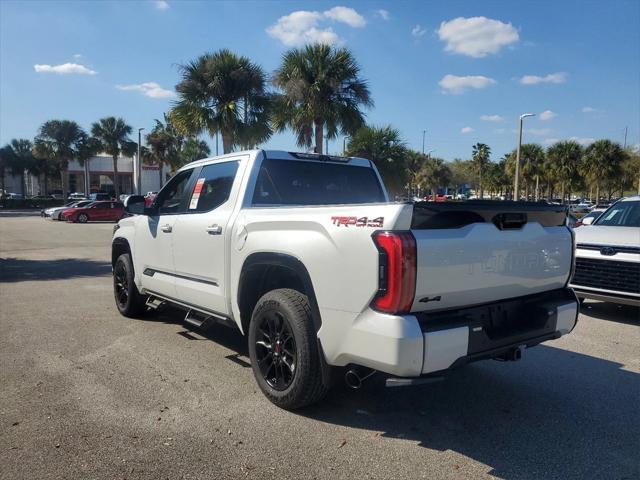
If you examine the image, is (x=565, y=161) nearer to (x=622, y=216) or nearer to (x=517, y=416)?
(x=622, y=216)

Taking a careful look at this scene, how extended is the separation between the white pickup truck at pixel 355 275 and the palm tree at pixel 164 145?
50.6 meters

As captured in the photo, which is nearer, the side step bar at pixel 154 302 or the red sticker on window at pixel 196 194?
the red sticker on window at pixel 196 194

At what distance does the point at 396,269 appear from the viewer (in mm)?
2918

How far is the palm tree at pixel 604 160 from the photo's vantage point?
4969 cm

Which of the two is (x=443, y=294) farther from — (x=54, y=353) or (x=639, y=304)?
(x=639, y=304)

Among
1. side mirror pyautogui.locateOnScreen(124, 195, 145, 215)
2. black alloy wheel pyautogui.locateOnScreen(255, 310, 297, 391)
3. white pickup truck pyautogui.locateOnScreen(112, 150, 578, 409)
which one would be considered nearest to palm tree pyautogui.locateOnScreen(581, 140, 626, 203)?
white pickup truck pyautogui.locateOnScreen(112, 150, 578, 409)

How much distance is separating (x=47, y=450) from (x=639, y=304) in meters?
6.57

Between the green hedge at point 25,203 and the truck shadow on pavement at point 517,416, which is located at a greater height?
the green hedge at point 25,203

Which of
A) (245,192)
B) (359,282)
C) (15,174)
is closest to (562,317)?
(359,282)

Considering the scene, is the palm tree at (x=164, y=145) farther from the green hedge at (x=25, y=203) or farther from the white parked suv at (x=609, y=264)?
the white parked suv at (x=609, y=264)

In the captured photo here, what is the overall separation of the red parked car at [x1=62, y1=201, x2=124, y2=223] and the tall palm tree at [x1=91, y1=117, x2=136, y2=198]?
18.2 meters

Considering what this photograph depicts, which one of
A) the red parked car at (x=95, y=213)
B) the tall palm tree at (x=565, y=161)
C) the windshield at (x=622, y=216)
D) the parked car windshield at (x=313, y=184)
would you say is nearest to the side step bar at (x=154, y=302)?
the parked car windshield at (x=313, y=184)

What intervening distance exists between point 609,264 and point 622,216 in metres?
1.67

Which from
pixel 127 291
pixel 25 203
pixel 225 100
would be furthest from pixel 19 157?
pixel 127 291
